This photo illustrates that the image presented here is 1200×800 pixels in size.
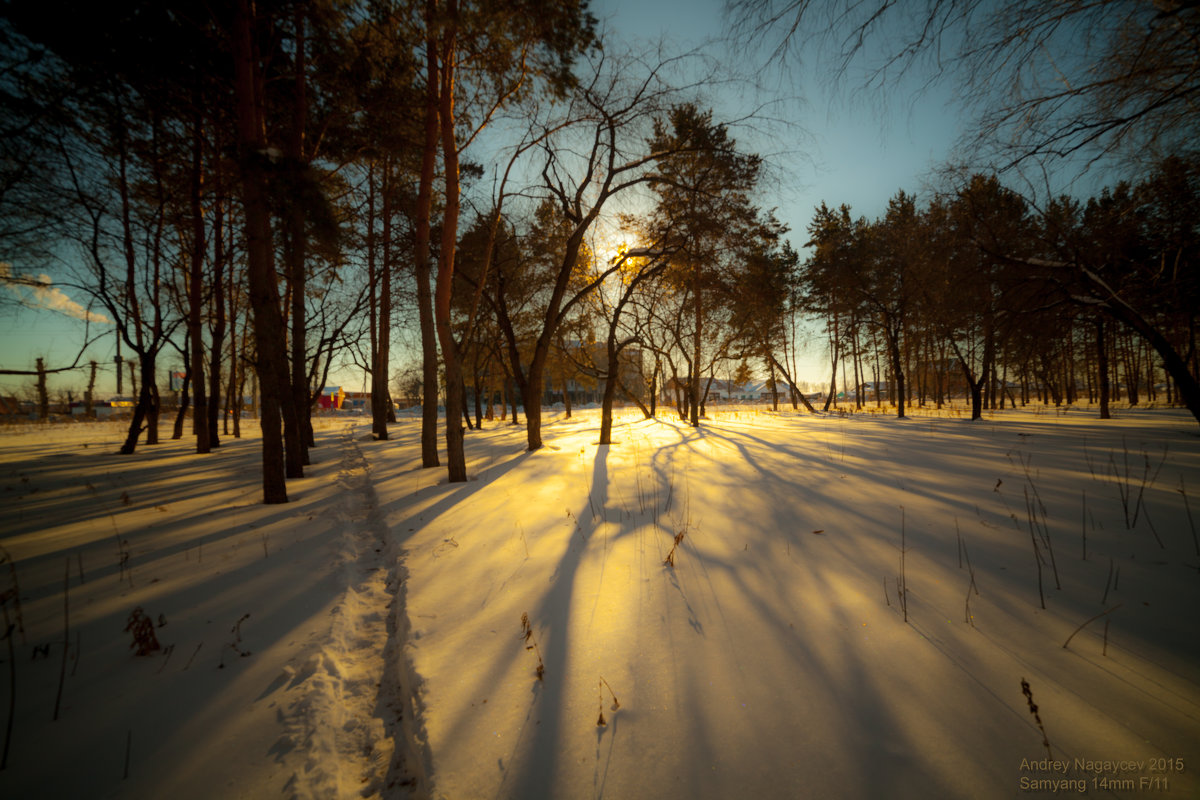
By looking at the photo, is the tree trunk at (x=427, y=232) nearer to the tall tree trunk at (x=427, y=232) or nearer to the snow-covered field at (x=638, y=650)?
the tall tree trunk at (x=427, y=232)

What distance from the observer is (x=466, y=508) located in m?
5.38

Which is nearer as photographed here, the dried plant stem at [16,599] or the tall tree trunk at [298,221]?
the dried plant stem at [16,599]

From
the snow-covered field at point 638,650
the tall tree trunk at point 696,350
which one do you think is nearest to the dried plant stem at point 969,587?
the snow-covered field at point 638,650

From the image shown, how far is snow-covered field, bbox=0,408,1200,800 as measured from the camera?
1535mm

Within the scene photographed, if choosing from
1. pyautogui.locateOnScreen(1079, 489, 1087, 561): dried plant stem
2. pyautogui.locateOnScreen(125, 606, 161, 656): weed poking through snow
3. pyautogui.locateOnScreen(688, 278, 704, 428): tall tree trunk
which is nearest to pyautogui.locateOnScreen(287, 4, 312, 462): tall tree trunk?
pyautogui.locateOnScreen(125, 606, 161, 656): weed poking through snow

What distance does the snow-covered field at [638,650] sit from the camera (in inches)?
60.4

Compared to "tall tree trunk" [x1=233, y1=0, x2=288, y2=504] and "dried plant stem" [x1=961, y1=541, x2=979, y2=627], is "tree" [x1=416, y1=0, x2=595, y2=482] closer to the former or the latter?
"tall tree trunk" [x1=233, y1=0, x2=288, y2=504]

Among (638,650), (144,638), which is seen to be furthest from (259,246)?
(638,650)

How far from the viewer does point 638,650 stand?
2252 millimetres

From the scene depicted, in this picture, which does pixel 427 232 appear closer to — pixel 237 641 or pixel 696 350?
pixel 237 641

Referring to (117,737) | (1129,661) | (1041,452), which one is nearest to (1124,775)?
(1129,661)

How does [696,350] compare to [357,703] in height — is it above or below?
above

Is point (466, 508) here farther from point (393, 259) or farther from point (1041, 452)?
point (393, 259)

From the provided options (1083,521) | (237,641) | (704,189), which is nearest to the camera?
(237,641)
